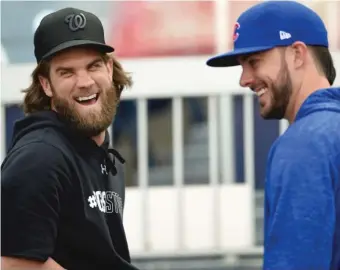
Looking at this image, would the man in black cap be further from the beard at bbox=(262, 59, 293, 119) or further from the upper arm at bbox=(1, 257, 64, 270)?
the beard at bbox=(262, 59, 293, 119)

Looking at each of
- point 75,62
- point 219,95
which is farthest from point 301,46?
point 219,95

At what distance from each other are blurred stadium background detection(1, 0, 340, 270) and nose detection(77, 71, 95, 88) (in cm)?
580

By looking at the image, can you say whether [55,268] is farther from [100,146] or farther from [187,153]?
[187,153]

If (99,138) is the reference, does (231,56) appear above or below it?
above

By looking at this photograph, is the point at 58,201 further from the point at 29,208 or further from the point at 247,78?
the point at 247,78

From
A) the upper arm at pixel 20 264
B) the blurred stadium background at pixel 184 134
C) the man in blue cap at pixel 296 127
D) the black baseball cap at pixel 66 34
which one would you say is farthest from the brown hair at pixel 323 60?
the blurred stadium background at pixel 184 134

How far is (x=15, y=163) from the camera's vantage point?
2.66 meters

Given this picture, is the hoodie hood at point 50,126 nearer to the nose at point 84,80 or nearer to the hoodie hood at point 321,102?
the nose at point 84,80

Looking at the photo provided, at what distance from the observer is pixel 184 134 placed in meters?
9.01

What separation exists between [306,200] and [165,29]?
22.1 feet

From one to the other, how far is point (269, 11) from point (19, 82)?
6.51 metres

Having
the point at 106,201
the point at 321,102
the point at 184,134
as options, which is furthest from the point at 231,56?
the point at 184,134

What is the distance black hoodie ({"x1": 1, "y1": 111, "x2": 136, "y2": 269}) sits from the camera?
2.64 meters

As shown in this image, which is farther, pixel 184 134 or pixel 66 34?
pixel 184 134
